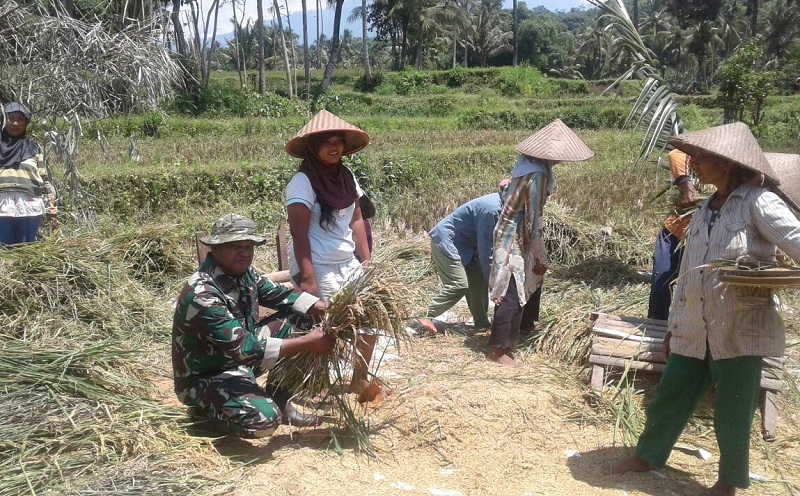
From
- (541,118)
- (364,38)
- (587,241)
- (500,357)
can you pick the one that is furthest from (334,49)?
(500,357)

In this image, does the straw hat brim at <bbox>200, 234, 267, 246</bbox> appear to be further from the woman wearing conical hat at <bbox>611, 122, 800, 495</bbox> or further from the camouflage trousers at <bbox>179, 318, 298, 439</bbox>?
the woman wearing conical hat at <bbox>611, 122, 800, 495</bbox>

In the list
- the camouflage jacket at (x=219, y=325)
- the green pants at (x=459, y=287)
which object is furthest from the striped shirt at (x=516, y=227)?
the camouflage jacket at (x=219, y=325)

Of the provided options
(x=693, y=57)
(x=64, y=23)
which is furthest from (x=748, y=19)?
(x=64, y=23)

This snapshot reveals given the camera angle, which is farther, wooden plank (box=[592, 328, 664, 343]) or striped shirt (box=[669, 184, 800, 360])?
wooden plank (box=[592, 328, 664, 343])

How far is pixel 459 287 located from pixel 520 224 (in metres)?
0.64

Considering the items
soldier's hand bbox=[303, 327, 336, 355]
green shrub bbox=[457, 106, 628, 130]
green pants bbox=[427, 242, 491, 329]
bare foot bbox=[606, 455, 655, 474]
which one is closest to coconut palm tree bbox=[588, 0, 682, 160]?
green pants bbox=[427, 242, 491, 329]

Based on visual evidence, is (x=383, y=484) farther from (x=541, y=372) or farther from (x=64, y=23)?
(x=64, y=23)

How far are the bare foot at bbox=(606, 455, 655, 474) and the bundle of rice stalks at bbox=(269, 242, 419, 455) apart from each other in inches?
38.8

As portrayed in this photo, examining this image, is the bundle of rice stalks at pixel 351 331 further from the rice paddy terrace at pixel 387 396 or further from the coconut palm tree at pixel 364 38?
the coconut palm tree at pixel 364 38

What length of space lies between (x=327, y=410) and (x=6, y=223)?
3077 millimetres

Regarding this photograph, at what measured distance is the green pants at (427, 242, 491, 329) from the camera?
15.4 feet

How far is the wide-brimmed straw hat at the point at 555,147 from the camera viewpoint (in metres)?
4.13

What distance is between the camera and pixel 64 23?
592cm

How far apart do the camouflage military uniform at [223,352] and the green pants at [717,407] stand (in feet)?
4.86
